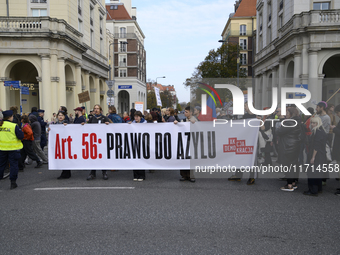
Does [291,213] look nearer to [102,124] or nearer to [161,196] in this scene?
[161,196]

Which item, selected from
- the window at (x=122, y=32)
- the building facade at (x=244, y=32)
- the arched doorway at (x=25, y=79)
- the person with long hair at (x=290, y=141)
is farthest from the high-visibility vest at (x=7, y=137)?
the building facade at (x=244, y=32)

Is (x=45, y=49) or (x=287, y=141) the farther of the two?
(x=45, y=49)

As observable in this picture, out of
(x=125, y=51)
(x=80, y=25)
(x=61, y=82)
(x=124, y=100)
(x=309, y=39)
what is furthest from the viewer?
(x=124, y=100)

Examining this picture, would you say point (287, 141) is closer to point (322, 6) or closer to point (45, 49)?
point (45, 49)

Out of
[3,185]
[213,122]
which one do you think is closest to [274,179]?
[213,122]

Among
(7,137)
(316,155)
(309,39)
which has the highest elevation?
(309,39)

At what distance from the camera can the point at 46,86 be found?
24438 mm

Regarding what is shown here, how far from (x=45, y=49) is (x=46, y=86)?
9.61 ft

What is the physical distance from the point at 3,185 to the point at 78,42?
74.9ft

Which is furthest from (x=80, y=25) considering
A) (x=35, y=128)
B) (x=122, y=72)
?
(x=122, y=72)

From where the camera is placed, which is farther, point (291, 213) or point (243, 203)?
point (243, 203)

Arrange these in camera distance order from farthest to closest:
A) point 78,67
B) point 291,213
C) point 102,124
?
point 78,67 → point 102,124 → point 291,213

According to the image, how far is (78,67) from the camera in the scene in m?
29.8

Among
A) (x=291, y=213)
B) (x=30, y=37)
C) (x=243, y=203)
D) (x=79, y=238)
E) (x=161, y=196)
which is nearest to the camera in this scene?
(x=79, y=238)
